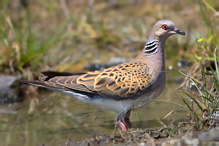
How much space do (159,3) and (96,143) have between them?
7936 millimetres

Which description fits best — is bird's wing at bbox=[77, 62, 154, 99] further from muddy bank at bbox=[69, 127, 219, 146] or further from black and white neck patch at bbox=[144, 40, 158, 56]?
muddy bank at bbox=[69, 127, 219, 146]

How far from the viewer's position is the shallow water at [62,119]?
189 inches

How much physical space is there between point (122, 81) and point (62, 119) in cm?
107

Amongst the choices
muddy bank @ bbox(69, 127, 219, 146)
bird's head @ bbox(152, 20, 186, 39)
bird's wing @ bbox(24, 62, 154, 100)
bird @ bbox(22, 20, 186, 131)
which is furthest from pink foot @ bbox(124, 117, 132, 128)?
bird's head @ bbox(152, 20, 186, 39)

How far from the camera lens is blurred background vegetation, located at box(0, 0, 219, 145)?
509 cm

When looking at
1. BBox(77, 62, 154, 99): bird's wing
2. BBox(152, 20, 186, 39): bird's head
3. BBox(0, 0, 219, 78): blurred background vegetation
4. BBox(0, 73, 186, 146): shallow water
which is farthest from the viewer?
BBox(0, 0, 219, 78): blurred background vegetation

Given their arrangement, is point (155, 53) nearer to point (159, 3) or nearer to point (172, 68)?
point (172, 68)

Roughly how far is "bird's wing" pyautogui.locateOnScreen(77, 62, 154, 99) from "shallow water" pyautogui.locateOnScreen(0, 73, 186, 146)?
1.19 ft

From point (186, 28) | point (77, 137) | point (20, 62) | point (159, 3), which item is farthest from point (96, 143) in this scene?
point (159, 3)

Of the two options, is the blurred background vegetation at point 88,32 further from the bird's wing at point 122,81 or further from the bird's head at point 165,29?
the bird's wing at point 122,81

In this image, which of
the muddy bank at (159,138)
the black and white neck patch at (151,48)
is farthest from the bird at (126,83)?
the muddy bank at (159,138)

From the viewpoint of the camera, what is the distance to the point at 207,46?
6.02 metres

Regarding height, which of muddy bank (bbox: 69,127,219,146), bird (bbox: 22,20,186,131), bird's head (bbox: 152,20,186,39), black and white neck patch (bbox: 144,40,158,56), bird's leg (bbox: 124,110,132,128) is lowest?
muddy bank (bbox: 69,127,219,146)

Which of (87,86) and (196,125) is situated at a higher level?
Result: (87,86)
